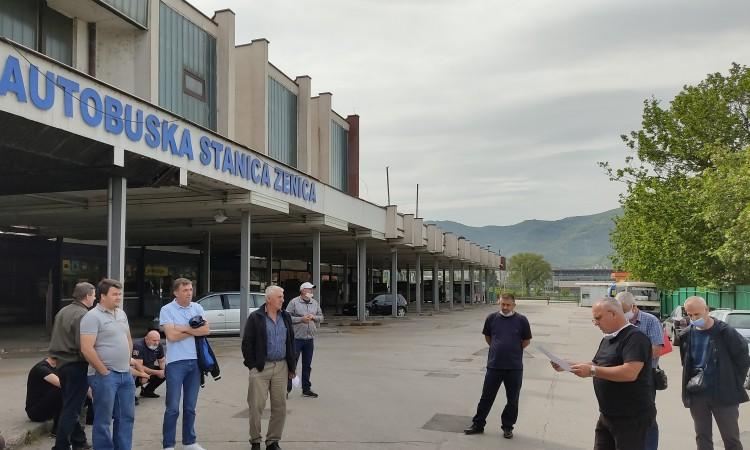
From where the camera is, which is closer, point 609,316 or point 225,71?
point 609,316

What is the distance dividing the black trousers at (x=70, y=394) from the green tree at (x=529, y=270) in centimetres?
14117

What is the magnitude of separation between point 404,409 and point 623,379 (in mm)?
5235

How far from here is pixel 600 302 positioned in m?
4.71

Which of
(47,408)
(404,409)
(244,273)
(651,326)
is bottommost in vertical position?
(404,409)

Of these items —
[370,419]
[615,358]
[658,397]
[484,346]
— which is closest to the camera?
[615,358]

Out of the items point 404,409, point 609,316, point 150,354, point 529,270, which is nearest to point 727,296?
point 404,409

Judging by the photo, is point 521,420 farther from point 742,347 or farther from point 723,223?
point 723,223

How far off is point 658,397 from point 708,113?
2818 cm

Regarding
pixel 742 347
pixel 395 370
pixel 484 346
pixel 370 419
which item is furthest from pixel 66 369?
pixel 484 346

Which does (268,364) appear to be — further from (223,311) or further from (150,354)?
(223,311)

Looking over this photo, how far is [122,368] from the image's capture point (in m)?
5.79

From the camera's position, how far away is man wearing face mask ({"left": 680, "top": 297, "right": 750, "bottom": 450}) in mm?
5898

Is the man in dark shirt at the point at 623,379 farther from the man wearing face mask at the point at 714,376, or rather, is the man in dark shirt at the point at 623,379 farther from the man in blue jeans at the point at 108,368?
the man in blue jeans at the point at 108,368

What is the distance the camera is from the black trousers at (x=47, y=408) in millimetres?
7266
